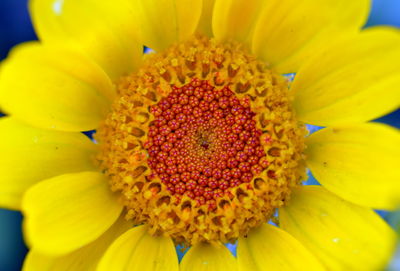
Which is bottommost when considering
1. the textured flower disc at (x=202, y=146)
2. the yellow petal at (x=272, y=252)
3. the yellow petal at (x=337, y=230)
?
the yellow petal at (x=272, y=252)

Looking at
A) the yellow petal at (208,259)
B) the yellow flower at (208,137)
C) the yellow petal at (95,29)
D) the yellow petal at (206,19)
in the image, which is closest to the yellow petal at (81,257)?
the yellow flower at (208,137)

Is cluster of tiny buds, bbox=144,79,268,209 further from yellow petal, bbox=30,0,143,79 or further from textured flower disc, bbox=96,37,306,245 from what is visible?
yellow petal, bbox=30,0,143,79

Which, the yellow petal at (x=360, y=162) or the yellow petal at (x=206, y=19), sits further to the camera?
the yellow petal at (x=206, y=19)

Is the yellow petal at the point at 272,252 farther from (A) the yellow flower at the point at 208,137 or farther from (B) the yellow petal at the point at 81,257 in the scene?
(B) the yellow petal at the point at 81,257

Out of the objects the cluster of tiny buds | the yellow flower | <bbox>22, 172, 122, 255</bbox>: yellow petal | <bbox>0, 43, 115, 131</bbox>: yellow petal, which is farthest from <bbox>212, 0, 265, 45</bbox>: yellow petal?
<bbox>22, 172, 122, 255</bbox>: yellow petal

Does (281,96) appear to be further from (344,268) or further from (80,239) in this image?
(80,239)

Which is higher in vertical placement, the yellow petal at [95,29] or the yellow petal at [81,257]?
the yellow petal at [95,29]

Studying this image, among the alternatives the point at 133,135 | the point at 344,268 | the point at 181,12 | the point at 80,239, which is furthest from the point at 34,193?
the point at 344,268
